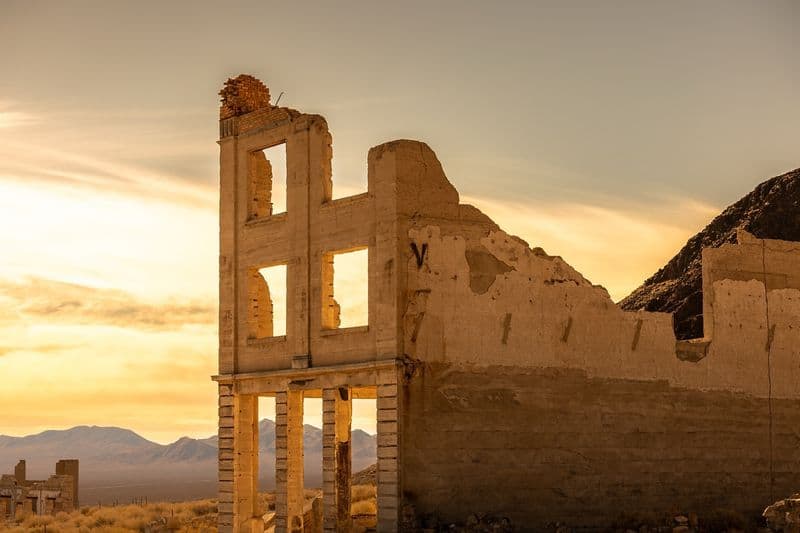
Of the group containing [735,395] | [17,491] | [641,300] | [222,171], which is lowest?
[17,491]

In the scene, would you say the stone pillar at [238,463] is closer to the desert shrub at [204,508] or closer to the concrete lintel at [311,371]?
the concrete lintel at [311,371]

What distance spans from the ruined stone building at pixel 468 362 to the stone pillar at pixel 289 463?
0.13 ft

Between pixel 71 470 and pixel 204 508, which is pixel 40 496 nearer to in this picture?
pixel 71 470

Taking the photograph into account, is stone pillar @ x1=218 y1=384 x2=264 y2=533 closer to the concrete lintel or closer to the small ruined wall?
the concrete lintel

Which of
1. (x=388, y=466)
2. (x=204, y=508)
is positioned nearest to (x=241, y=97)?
(x=388, y=466)

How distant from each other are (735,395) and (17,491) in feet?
92.1

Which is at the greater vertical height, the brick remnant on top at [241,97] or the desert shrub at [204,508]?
the brick remnant on top at [241,97]

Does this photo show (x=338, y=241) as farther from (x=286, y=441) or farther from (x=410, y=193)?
(x=286, y=441)

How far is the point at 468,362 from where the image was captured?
78.7ft

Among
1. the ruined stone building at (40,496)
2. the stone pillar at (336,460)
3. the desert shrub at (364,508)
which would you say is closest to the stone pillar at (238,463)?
the stone pillar at (336,460)

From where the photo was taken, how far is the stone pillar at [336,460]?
24438mm

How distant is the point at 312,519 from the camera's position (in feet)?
91.7

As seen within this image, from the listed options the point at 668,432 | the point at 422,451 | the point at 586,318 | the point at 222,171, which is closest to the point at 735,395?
the point at 668,432

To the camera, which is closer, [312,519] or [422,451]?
[422,451]
